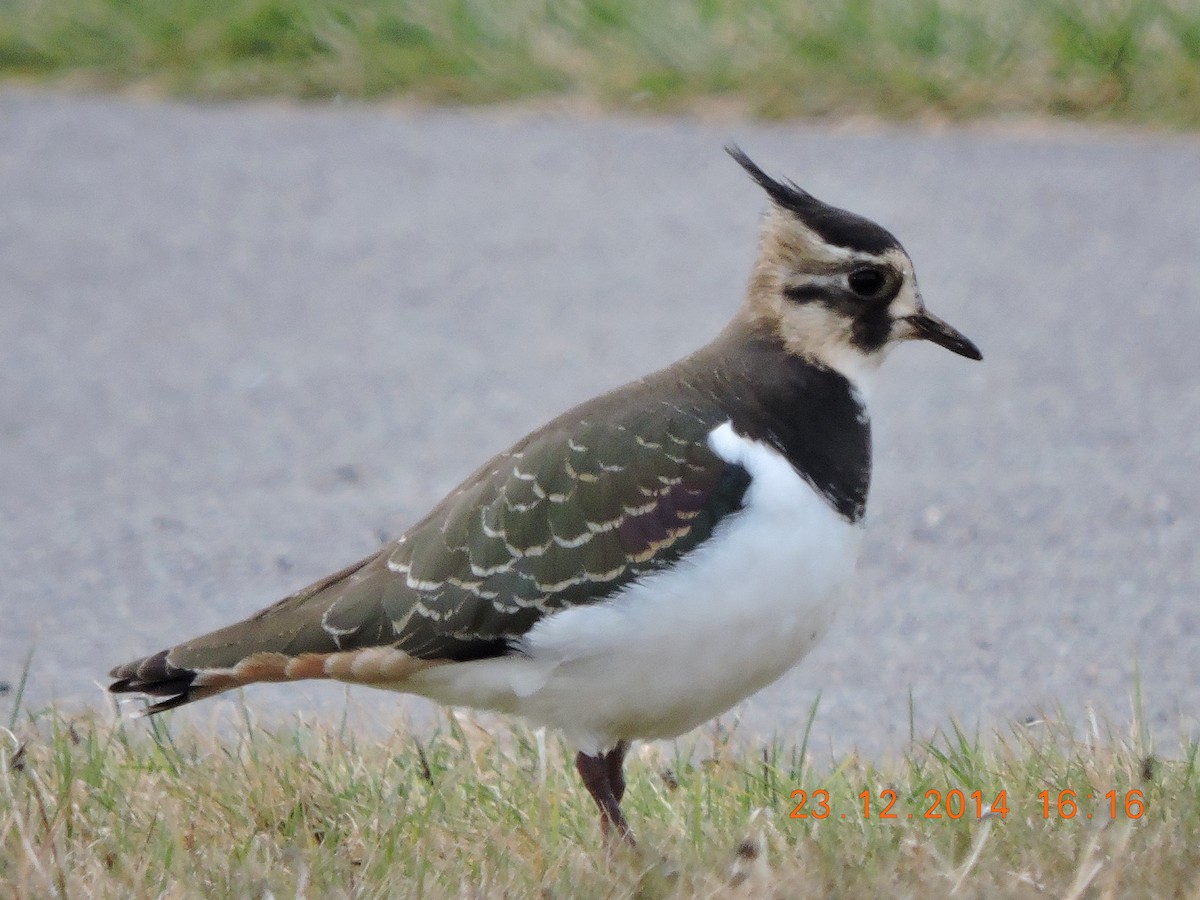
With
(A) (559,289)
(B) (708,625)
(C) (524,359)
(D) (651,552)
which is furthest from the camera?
(A) (559,289)

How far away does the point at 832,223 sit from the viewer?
156 inches

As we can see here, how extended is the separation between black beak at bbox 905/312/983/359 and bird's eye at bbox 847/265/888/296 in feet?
0.35

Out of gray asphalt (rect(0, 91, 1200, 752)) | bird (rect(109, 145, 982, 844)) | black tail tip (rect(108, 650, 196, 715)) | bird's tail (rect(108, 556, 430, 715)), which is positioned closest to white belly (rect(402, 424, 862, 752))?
bird (rect(109, 145, 982, 844))

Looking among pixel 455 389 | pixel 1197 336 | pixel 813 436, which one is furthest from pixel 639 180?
pixel 813 436

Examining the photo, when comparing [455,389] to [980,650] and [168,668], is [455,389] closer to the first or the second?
[980,650]

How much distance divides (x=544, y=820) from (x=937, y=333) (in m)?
1.28

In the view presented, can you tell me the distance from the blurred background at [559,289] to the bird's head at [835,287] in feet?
3.59

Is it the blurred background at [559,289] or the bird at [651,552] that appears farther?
the blurred background at [559,289]

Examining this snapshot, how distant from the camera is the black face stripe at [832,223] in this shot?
13.0 ft

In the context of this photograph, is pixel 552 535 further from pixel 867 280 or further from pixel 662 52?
pixel 662 52

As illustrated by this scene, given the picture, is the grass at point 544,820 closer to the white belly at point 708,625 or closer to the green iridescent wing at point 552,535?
the white belly at point 708,625
